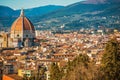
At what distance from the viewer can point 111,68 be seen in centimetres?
2895

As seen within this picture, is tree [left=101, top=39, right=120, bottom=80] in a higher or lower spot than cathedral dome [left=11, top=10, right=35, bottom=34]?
higher

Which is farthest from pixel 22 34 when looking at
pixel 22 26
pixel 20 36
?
pixel 22 26

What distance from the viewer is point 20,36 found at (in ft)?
372

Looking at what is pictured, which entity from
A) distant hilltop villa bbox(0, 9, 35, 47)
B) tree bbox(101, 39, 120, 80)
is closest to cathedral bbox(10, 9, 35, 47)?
distant hilltop villa bbox(0, 9, 35, 47)

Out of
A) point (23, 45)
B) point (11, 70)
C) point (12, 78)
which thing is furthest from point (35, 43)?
point (12, 78)

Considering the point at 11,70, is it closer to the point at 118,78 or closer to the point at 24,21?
the point at 118,78

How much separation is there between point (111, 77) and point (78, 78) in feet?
5.93

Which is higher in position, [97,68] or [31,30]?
[97,68]

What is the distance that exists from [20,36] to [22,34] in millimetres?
1259

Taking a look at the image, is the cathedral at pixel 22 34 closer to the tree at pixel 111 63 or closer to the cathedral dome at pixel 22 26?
the cathedral dome at pixel 22 26

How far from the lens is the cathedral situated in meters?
107

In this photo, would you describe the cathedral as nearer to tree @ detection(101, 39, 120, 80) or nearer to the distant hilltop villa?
the distant hilltop villa

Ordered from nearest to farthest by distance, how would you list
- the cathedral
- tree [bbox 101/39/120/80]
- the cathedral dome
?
tree [bbox 101/39/120/80] → the cathedral → the cathedral dome

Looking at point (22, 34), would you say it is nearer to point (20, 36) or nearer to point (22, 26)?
point (20, 36)
